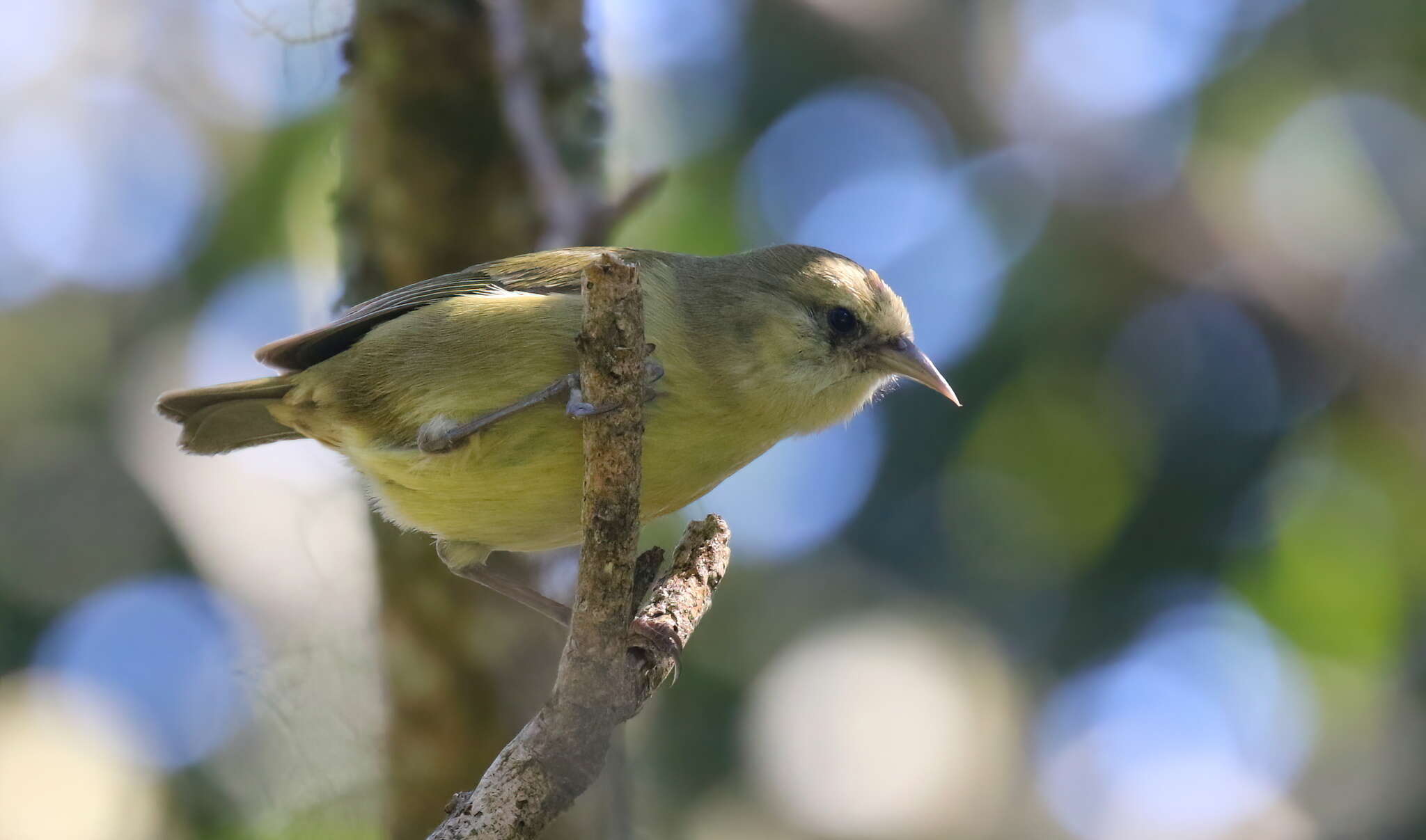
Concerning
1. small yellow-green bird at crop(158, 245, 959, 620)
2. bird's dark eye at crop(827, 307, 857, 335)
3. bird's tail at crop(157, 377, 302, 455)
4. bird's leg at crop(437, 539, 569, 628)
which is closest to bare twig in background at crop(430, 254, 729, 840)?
small yellow-green bird at crop(158, 245, 959, 620)

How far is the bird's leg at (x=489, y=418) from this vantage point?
320 centimetres

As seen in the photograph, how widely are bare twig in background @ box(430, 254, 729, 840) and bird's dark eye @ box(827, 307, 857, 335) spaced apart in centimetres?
120

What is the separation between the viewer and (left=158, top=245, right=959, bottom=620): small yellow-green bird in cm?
338

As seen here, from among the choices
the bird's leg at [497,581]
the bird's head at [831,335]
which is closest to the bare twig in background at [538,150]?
the bird's head at [831,335]

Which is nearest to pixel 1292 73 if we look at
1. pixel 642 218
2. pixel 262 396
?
pixel 642 218

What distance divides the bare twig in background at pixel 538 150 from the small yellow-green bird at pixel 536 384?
2.37ft

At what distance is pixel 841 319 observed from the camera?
3.87m

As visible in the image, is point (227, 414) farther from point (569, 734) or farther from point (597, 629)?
point (569, 734)

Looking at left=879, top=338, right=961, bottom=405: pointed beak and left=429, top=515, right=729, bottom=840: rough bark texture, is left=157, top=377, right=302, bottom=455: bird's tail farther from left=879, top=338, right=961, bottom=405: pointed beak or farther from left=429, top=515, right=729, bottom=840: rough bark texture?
left=879, top=338, right=961, bottom=405: pointed beak

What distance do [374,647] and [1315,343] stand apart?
492 centimetres

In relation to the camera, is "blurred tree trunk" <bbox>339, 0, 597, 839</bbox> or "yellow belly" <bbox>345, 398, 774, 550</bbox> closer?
"yellow belly" <bbox>345, 398, 774, 550</bbox>

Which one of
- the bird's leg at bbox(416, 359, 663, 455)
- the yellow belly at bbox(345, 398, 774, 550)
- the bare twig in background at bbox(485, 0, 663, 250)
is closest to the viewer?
the bird's leg at bbox(416, 359, 663, 455)

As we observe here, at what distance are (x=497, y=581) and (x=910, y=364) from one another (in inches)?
55.8

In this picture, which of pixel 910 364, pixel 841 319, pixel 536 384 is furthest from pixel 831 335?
pixel 536 384
